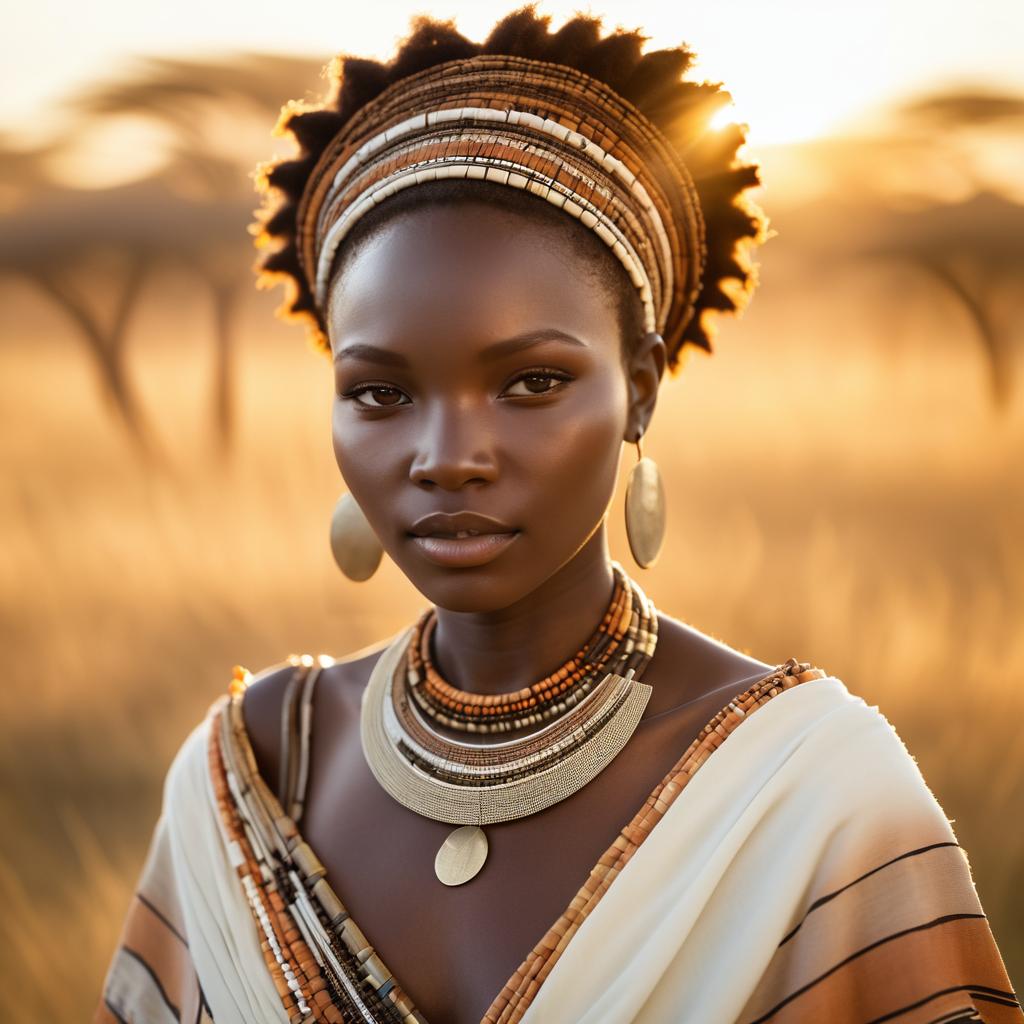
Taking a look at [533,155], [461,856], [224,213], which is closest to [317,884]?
[461,856]

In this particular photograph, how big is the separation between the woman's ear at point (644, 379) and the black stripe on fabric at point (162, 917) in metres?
1.35

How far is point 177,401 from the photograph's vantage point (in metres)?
5.82

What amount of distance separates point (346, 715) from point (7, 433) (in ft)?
13.5

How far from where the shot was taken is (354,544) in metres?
2.19

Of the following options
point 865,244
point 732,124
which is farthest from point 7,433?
point 732,124

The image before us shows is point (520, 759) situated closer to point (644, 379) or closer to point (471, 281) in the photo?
point (644, 379)

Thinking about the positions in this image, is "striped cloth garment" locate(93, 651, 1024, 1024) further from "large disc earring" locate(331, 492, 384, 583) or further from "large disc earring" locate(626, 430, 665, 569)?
"large disc earring" locate(331, 492, 384, 583)

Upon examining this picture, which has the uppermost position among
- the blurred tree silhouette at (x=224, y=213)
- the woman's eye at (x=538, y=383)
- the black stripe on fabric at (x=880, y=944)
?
the blurred tree silhouette at (x=224, y=213)

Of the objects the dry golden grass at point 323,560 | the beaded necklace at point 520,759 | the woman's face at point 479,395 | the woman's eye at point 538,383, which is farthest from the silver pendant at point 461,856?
the dry golden grass at point 323,560

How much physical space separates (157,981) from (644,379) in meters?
1.55

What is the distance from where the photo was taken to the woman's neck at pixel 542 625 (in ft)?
6.63

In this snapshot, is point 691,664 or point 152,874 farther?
point 152,874

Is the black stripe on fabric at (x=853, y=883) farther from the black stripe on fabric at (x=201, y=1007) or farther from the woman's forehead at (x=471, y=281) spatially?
the black stripe on fabric at (x=201, y=1007)

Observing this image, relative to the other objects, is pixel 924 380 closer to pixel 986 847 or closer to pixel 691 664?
pixel 986 847
